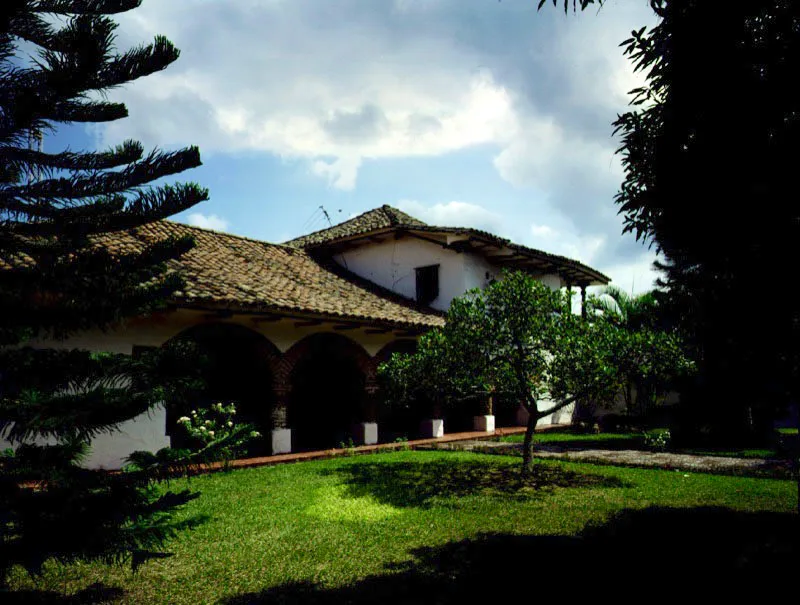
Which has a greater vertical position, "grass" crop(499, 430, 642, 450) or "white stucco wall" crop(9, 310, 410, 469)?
"white stucco wall" crop(9, 310, 410, 469)

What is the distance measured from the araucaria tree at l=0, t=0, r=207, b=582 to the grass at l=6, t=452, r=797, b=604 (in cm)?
155

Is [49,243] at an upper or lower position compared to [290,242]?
lower

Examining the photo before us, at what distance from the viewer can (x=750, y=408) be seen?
445 cm

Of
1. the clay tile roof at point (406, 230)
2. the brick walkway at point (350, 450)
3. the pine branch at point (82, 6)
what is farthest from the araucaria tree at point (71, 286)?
the clay tile roof at point (406, 230)

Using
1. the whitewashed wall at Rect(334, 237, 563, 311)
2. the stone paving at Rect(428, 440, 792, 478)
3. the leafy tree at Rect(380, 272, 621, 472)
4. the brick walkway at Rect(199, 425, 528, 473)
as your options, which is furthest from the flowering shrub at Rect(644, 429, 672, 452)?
the whitewashed wall at Rect(334, 237, 563, 311)

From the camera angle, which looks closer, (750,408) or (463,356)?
(750,408)

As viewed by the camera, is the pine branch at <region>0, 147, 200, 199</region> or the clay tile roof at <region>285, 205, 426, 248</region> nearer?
the pine branch at <region>0, 147, 200, 199</region>

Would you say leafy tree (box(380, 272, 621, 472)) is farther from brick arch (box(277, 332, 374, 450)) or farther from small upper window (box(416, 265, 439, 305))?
small upper window (box(416, 265, 439, 305))

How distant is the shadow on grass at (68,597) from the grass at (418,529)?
11 centimetres

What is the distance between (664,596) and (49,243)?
157 inches

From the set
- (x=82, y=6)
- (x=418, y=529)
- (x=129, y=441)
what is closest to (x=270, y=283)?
(x=129, y=441)

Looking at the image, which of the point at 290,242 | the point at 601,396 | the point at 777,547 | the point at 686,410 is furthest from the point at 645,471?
the point at 290,242

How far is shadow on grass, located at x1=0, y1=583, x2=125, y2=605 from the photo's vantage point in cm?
195

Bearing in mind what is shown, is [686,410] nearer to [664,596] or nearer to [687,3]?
[664,596]
